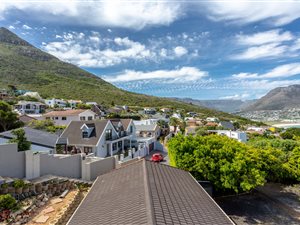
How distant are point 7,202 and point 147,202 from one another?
7.27 meters

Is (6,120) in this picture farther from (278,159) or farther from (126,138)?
(278,159)

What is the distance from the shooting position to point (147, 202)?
8578 mm

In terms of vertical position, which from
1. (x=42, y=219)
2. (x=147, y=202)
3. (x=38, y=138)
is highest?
(x=38, y=138)

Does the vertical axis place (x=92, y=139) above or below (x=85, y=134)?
below

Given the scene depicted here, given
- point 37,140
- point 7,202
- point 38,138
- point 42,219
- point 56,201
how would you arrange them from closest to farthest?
point 42,219, point 7,202, point 56,201, point 37,140, point 38,138

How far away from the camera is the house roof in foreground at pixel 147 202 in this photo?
8000mm

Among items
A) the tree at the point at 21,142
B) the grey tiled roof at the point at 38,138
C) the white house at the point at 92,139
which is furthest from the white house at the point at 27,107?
the tree at the point at 21,142

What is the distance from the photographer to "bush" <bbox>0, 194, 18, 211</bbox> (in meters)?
11.2

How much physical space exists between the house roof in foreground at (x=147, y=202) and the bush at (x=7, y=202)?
12.3 ft

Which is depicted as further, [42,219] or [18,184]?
[18,184]

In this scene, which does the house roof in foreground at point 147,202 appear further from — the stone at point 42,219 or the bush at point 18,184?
the bush at point 18,184

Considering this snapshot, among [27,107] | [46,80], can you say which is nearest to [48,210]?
[27,107]

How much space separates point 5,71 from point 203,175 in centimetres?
12919

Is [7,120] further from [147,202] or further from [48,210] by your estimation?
[147,202]
